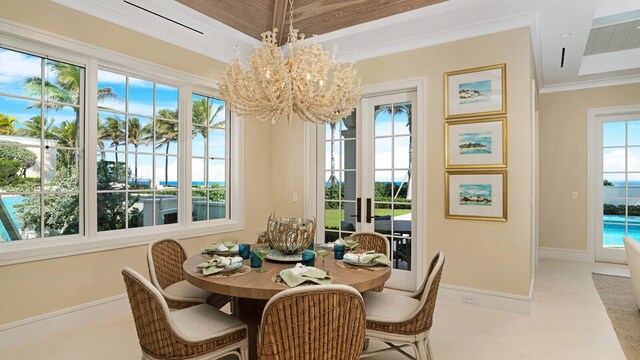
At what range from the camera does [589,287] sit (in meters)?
4.22

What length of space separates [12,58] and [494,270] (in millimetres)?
4629

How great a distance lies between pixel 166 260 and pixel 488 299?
3.05 meters

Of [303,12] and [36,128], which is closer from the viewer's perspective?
[36,128]

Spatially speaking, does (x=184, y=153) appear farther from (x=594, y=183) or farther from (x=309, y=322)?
(x=594, y=183)

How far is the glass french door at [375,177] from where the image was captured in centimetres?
405

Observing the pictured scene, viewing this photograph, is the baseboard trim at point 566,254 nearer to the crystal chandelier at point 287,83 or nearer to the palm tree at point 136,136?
the crystal chandelier at point 287,83

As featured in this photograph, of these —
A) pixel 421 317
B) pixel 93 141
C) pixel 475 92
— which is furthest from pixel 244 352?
pixel 475 92

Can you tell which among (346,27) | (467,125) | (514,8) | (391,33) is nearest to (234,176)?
(346,27)

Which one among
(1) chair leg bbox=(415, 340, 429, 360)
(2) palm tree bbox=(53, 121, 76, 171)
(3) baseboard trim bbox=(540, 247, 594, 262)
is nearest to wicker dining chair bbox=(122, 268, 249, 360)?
(1) chair leg bbox=(415, 340, 429, 360)

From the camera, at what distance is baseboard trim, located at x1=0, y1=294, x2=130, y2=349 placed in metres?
2.63

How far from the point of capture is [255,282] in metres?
1.84

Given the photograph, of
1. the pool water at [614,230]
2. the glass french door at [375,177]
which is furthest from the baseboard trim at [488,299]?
the pool water at [614,230]

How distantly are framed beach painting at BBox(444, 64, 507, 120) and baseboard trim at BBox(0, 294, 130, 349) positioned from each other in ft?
12.4

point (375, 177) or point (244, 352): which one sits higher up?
point (375, 177)
